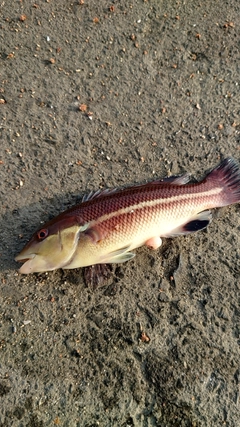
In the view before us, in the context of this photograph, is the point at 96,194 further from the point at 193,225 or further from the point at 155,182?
the point at 193,225

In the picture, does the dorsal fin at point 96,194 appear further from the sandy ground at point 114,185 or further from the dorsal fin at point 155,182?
the sandy ground at point 114,185

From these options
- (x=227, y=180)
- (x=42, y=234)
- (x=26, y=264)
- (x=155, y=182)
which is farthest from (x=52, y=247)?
(x=227, y=180)

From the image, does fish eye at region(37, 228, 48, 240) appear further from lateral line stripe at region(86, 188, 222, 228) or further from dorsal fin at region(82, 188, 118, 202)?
dorsal fin at region(82, 188, 118, 202)

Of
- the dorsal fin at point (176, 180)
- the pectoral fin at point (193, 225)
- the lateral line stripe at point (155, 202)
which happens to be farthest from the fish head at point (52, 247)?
the dorsal fin at point (176, 180)

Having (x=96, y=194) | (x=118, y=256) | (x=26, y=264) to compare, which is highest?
(x=96, y=194)

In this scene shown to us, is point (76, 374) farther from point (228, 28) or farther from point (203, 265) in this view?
point (228, 28)
